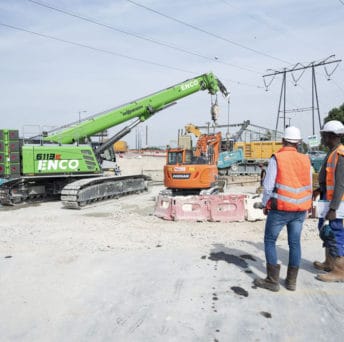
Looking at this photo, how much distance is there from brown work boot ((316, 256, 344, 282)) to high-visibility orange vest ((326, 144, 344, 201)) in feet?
2.58

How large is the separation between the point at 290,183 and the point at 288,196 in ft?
0.48

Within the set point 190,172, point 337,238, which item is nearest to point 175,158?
point 190,172

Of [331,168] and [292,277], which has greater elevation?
[331,168]

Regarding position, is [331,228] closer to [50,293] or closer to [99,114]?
[50,293]

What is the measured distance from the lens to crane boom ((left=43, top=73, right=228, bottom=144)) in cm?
1351

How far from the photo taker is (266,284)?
429 cm

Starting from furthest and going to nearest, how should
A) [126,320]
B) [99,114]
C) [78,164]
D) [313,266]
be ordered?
[99,114]
[78,164]
[313,266]
[126,320]

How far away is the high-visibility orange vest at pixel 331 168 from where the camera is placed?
4.45m

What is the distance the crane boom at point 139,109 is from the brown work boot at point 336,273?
35.1ft

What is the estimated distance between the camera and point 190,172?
11172mm

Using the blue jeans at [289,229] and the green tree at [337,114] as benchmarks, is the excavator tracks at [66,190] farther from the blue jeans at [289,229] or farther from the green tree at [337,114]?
the green tree at [337,114]

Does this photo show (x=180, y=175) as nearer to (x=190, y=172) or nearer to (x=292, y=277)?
(x=190, y=172)

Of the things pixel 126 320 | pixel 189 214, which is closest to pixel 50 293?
pixel 126 320

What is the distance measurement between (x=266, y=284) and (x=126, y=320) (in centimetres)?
172
